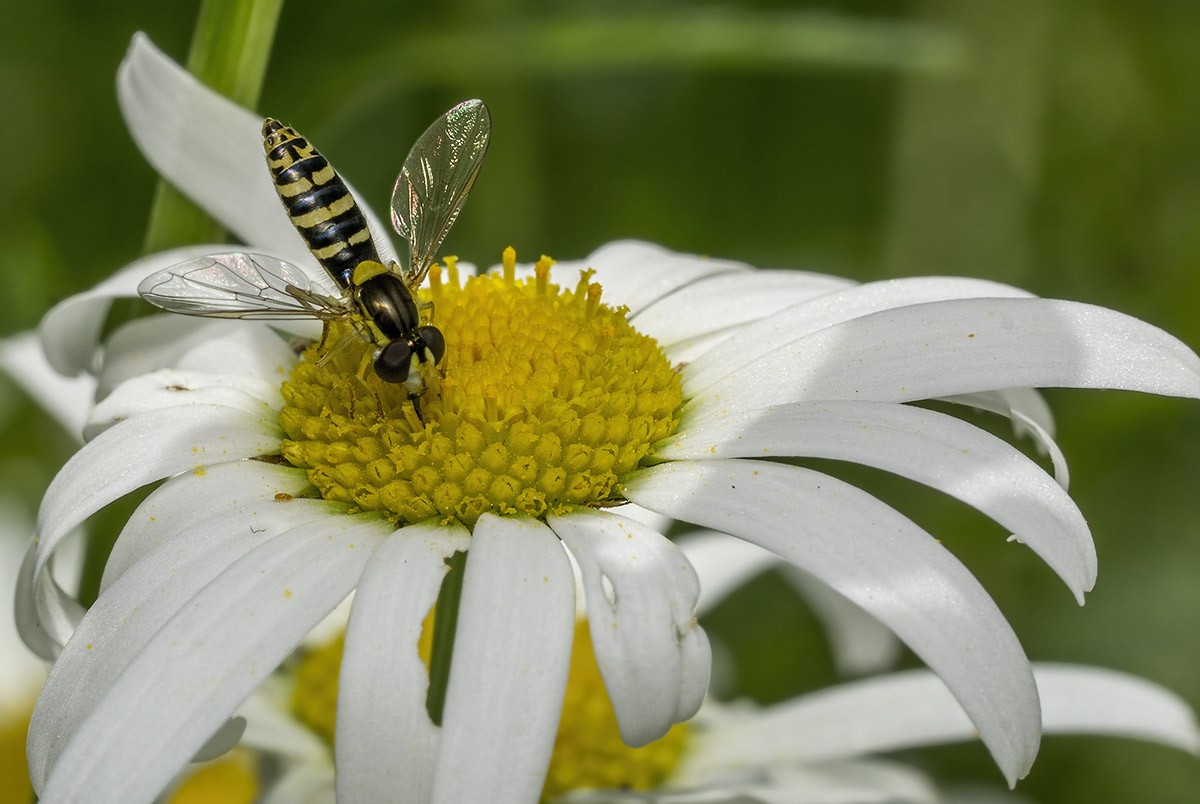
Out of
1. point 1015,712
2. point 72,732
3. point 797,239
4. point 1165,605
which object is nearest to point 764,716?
point 1015,712

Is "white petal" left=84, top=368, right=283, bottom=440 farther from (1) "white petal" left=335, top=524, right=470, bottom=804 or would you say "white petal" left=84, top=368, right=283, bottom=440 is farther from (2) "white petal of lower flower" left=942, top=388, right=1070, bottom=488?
(2) "white petal of lower flower" left=942, top=388, right=1070, bottom=488

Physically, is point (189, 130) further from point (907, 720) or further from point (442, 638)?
point (907, 720)

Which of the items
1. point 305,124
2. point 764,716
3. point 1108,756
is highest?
point 305,124

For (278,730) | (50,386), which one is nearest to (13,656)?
(50,386)

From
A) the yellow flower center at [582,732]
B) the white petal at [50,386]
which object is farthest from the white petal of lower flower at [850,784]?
the white petal at [50,386]

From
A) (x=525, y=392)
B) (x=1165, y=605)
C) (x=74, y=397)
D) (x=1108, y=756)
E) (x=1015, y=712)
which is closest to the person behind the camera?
(x=1015, y=712)

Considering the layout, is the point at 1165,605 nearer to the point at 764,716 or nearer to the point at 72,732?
the point at 764,716
